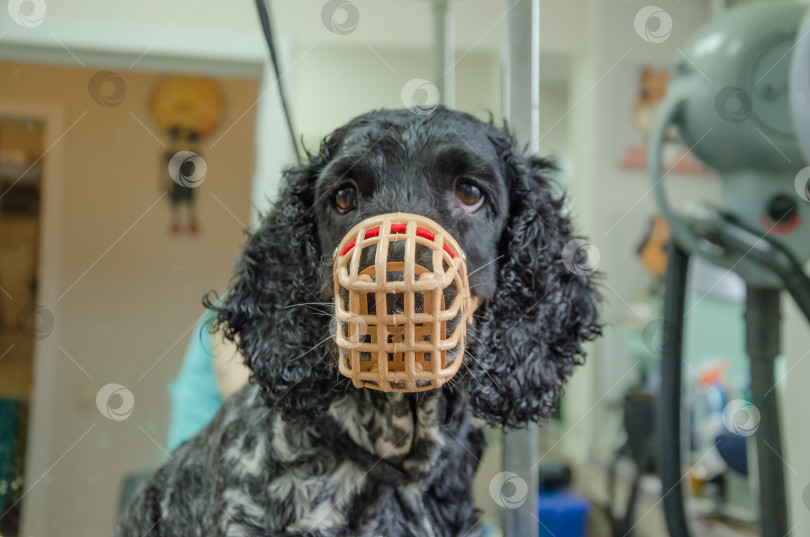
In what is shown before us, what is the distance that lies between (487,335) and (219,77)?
0.79 metres

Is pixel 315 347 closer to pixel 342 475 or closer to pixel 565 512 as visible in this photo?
pixel 342 475

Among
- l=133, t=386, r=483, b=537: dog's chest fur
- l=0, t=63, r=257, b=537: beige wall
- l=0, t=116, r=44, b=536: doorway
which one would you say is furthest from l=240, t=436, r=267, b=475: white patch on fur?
l=0, t=116, r=44, b=536: doorway

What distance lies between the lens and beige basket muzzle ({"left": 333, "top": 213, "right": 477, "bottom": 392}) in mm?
503

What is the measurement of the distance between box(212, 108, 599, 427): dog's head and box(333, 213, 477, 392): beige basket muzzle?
13 centimetres

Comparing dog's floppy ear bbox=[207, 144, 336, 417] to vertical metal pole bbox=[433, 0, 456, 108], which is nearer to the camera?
dog's floppy ear bbox=[207, 144, 336, 417]

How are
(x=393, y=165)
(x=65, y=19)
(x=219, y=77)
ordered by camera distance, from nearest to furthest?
(x=393, y=165), (x=65, y=19), (x=219, y=77)

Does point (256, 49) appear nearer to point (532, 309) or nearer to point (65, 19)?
point (65, 19)

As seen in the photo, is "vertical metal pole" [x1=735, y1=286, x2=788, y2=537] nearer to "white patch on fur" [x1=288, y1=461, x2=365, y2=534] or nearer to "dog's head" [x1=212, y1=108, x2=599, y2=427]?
"dog's head" [x1=212, y1=108, x2=599, y2=427]

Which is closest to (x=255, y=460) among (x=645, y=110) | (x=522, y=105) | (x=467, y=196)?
(x=467, y=196)

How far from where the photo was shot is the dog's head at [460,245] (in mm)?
718

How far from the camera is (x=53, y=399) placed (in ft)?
3.92

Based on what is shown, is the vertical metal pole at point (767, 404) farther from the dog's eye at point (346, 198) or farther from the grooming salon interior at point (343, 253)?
the dog's eye at point (346, 198)

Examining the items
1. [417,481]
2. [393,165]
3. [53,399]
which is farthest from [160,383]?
[393,165]

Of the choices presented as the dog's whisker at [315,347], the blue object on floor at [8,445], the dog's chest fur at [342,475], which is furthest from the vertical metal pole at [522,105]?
the blue object on floor at [8,445]
